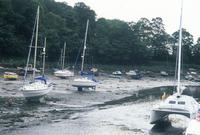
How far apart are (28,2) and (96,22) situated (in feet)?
156

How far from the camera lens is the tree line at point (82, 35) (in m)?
122

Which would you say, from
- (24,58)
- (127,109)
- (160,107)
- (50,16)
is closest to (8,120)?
(160,107)

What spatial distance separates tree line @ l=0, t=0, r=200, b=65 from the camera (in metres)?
122

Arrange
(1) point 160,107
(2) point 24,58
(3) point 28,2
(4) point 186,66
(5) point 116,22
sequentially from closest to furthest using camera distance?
(1) point 160,107 < (2) point 24,58 < (3) point 28,2 < (4) point 186,66 < (5) point 116,22

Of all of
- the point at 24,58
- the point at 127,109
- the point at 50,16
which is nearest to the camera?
the point at 127,109

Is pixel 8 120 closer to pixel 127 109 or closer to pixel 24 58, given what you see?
pixel 127 109

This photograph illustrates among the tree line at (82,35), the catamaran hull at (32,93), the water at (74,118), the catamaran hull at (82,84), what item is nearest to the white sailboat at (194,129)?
the water at (74,118)

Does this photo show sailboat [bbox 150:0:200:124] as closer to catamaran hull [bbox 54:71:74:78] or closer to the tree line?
catamaran hull [bbox 54:71:74:78]

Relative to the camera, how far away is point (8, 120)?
3616cm

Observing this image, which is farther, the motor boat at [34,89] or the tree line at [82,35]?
the tree line at [82,35]

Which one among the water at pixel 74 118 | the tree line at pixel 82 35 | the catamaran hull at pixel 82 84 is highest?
the tree line at pixel 82 35

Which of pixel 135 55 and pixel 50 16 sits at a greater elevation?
pixel 50 16

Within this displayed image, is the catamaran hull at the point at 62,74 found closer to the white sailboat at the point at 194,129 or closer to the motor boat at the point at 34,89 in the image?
the motor boat at the point at 34,89

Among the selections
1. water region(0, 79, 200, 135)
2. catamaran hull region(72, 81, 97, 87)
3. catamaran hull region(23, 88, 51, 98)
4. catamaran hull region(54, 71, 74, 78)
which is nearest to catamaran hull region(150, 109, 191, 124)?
water region(0, 79, 200, 135)
